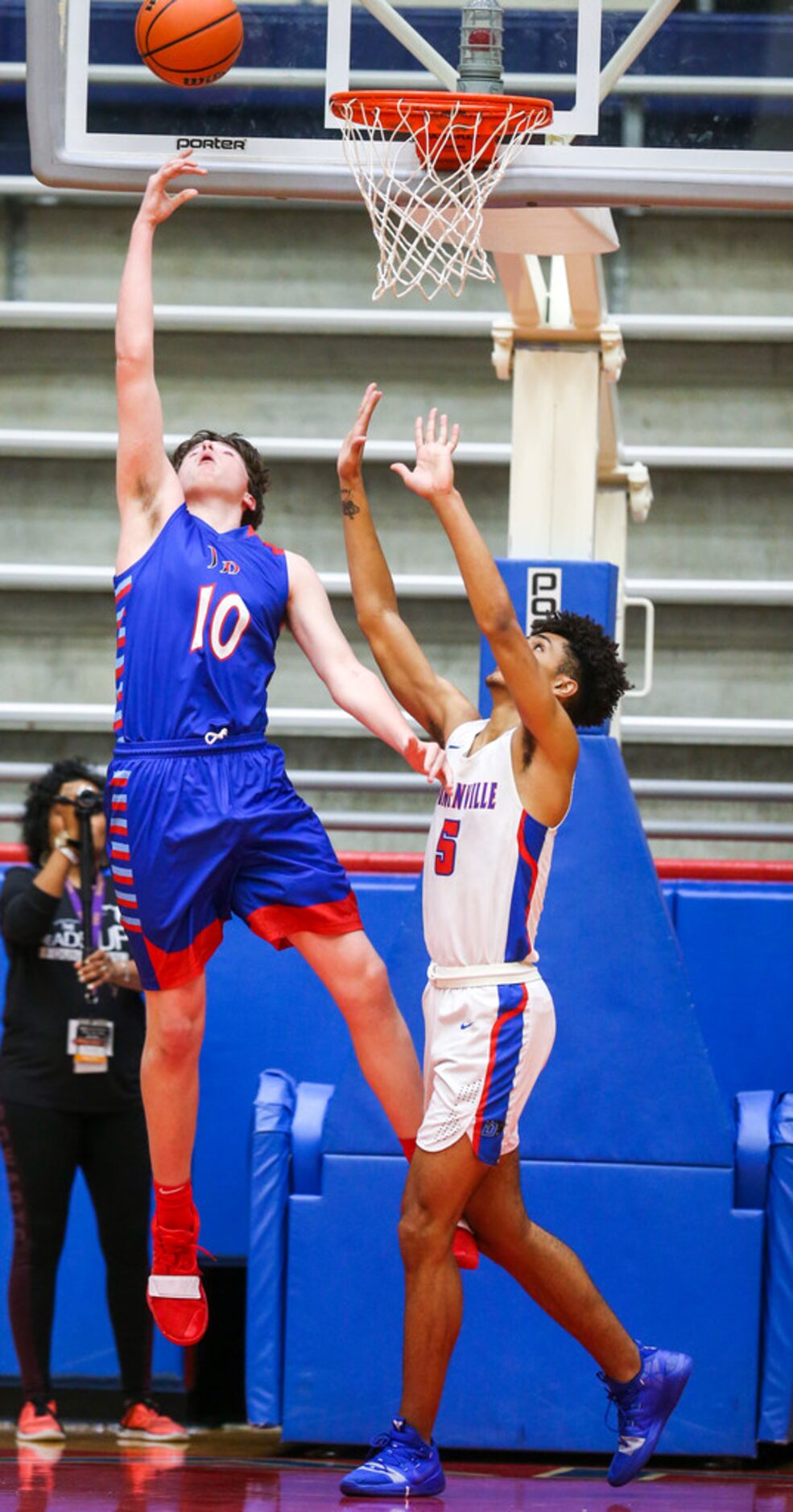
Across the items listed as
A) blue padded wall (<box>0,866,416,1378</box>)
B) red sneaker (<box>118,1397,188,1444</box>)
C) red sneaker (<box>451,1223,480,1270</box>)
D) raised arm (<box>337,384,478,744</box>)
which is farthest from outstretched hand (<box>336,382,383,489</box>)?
red sneaker (<box>118,1397,188,1444</box>)

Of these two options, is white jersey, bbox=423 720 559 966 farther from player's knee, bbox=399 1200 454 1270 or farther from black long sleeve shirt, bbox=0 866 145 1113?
black long sleeve shirt, bbox=0 866 145 1113

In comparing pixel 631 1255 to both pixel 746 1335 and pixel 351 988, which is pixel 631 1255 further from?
pixel 351 988

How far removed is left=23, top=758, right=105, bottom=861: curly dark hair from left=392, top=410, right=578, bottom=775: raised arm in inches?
78.4

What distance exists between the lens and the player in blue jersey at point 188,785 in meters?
3.89

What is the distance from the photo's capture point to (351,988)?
398cm

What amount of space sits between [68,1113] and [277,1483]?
1.35 m

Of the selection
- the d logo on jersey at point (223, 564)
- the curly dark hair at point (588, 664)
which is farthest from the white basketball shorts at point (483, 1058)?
the d logo on jersey at point (223, 564)

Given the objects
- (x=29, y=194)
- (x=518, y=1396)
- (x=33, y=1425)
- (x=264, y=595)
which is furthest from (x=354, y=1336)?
(x=29, y=194)

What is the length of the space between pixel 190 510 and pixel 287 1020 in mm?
2177

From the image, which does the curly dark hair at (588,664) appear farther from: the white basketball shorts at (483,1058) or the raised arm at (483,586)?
the white basketball shorts at (483,1058)

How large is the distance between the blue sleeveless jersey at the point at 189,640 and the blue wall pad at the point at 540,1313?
1.59m

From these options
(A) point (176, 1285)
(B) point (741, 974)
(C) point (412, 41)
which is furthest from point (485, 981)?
(C) point (412, 41)

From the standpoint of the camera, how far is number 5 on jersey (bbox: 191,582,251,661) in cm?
393

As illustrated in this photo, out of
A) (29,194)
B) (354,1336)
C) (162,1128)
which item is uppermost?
(29,194)
